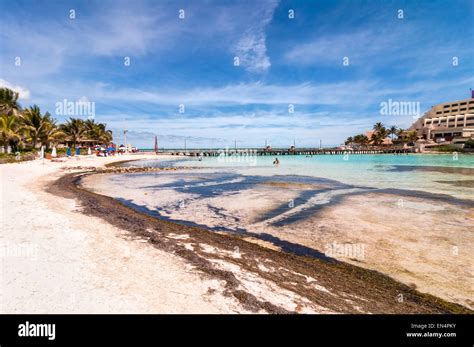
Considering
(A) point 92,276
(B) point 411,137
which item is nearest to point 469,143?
(B) point 411,137

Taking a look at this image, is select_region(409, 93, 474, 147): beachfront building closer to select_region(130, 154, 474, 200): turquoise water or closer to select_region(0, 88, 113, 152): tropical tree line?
select_region(130, 154, 474, 200): turquoise water

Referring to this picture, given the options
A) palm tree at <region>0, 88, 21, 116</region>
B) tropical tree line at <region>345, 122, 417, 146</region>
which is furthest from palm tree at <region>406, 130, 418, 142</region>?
palm tree at <region>0, 88, 21, 116</region>

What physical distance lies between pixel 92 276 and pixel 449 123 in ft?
497

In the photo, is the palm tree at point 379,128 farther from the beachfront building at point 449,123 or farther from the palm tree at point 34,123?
the palm tree at point 34,123

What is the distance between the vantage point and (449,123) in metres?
113

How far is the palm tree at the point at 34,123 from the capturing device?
38844 mm

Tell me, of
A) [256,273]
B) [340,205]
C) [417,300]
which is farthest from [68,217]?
[340,205]

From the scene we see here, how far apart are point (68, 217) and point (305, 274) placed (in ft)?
26.5

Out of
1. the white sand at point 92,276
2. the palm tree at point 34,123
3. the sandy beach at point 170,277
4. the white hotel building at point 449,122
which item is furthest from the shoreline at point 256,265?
the white hotel building at point 449,122

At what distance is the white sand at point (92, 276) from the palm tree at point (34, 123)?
42.0m

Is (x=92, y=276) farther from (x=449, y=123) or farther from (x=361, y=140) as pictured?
(x=361, y=140)

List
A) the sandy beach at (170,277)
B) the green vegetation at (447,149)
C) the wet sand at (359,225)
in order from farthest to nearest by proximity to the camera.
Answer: the green vegetation at (447,149)
the wet sand at (359,225)
the sandy beach at (170,277)

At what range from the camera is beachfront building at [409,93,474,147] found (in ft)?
331
